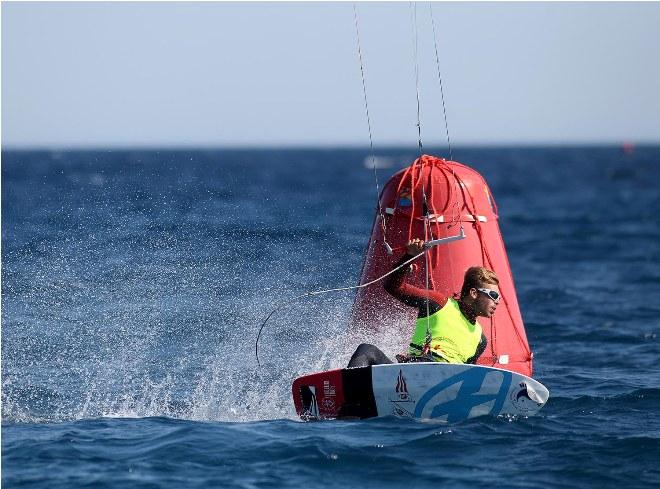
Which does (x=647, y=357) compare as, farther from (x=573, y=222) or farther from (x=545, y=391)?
(x=573, y=222)

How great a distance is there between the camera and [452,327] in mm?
8469

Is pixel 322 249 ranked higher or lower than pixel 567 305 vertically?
higher

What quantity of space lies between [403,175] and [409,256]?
1348 millimetres

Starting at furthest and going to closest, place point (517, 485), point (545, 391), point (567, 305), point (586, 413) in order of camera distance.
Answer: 1. point (567, 305)
2. point (586, 413)
3. point (545, 391)
4. point (517, 485)

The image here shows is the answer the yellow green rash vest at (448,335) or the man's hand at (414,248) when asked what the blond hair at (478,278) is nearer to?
the yellow green rash vest at (448,335)

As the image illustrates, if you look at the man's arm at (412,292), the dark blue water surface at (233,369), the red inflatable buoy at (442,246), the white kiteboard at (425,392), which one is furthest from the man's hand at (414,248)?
the dark blue water surface at (233,369)

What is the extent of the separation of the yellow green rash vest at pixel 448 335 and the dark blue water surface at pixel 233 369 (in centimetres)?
53

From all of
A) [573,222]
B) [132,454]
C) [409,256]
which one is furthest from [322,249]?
[573,222]

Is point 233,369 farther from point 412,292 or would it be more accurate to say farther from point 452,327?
point 452,327

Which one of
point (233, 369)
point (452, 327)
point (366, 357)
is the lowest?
point (233, 369)

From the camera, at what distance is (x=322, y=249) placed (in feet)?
52.1

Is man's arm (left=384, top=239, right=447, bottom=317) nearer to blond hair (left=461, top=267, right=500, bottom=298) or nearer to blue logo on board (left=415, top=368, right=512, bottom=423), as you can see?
blond hair (left=461, top=267, right=500, bottom=298)

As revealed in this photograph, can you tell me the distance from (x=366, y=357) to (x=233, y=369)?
6.44ft

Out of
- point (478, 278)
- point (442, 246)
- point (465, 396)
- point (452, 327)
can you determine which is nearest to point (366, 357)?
point (452, 327)
